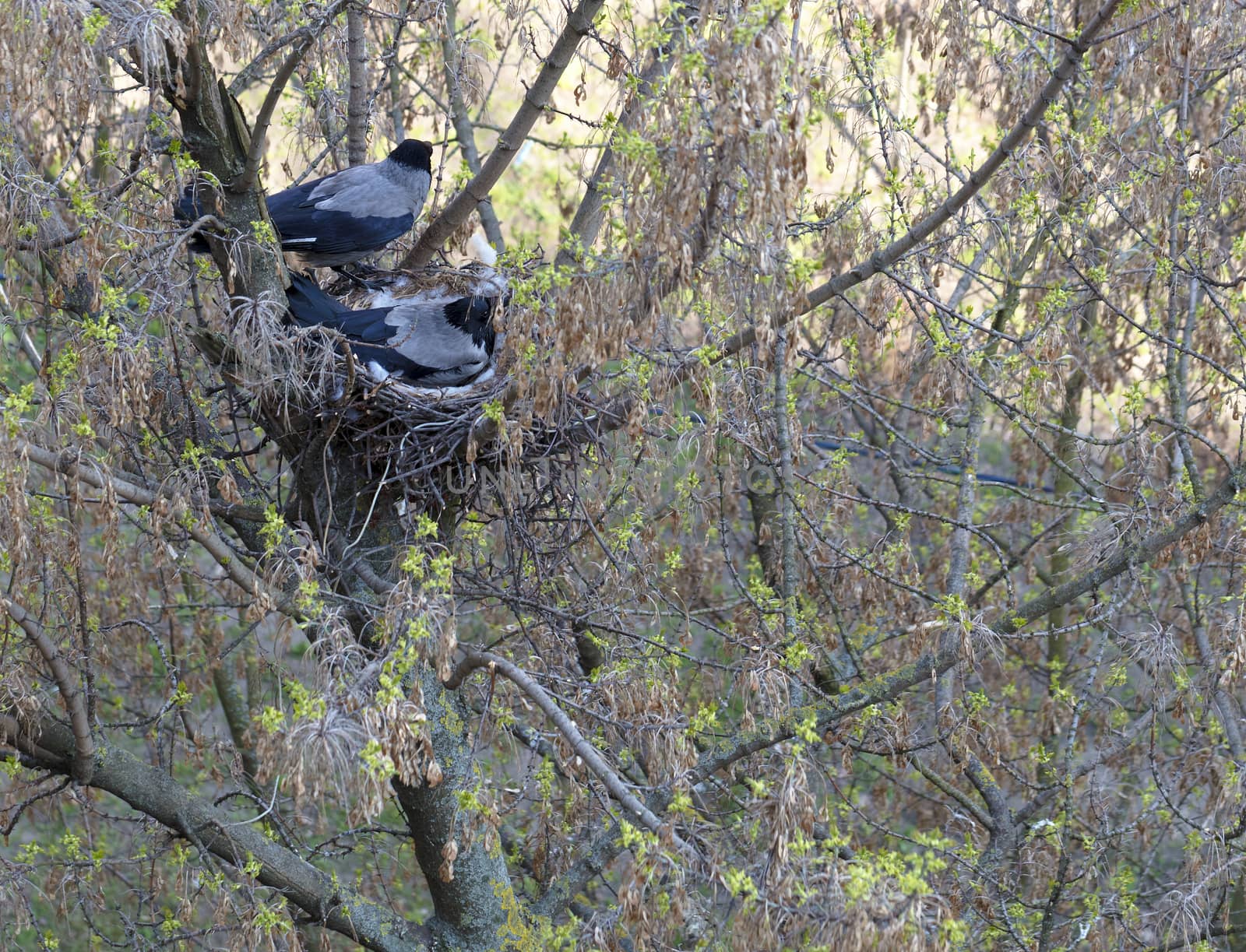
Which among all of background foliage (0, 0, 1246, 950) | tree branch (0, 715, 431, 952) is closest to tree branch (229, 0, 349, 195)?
background foliage (0, 0, 1246, 950)

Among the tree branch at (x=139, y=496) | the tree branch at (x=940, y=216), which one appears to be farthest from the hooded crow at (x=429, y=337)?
the tree branch at (x=940, y=216)

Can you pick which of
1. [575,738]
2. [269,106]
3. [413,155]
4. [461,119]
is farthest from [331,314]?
[461,119]

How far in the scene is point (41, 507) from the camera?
14.7 ft

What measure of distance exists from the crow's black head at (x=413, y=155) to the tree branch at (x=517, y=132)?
64 centimetres

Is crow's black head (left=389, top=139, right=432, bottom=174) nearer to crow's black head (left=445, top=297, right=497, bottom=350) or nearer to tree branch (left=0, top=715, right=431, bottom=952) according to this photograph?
crow's black head (left=445, top=297, right=497, bottom=350)

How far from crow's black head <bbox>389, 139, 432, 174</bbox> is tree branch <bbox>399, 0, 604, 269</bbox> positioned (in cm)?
64

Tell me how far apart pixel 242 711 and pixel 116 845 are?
1.68m

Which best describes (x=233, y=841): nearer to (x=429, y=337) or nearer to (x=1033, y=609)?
(x=429, y=337)

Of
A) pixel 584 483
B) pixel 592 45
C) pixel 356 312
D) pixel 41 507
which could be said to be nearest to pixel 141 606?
pixel 41 507

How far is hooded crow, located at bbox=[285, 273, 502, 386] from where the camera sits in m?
4.79

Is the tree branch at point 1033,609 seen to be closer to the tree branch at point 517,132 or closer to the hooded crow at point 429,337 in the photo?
the hooded crow at point 429,337

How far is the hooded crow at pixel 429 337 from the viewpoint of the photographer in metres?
4.79

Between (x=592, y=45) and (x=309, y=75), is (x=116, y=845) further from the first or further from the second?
(x=592, y=45)

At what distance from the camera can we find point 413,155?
5.61 m
